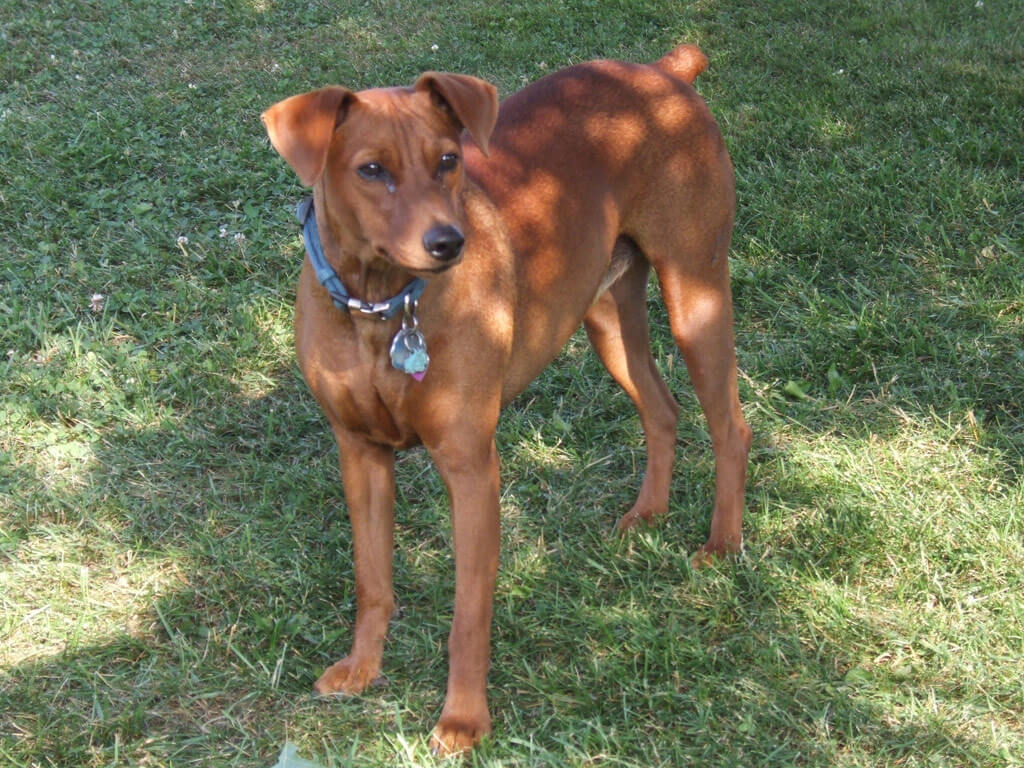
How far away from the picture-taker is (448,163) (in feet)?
9.38

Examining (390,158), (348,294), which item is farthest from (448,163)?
(348,294)

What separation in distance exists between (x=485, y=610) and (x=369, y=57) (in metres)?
5.40

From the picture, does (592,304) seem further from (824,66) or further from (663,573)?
(824,66)

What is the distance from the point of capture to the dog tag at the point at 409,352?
2.89m

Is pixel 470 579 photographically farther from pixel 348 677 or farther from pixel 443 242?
pixel 443 242

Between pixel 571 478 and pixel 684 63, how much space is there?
4.92 ft

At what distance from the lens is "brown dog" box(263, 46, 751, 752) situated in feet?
9.12

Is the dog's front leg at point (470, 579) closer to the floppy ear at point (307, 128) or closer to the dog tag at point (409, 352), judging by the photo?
the dog tag at point (409, 352)

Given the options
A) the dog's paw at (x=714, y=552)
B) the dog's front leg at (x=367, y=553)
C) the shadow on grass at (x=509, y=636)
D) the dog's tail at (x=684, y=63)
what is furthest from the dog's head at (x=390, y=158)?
the dog's paw at (x=714, y=552)

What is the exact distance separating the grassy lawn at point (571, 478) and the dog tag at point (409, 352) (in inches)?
38.4

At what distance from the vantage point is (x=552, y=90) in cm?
355

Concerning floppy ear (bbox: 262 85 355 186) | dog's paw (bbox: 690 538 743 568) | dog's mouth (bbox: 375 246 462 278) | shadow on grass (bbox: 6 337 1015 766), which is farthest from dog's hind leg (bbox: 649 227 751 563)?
floppy ear (bbox: 262 85 355 186)

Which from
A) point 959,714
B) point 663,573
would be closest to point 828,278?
point 663,573

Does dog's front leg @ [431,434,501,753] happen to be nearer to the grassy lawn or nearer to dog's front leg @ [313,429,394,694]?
the grassy lawn
